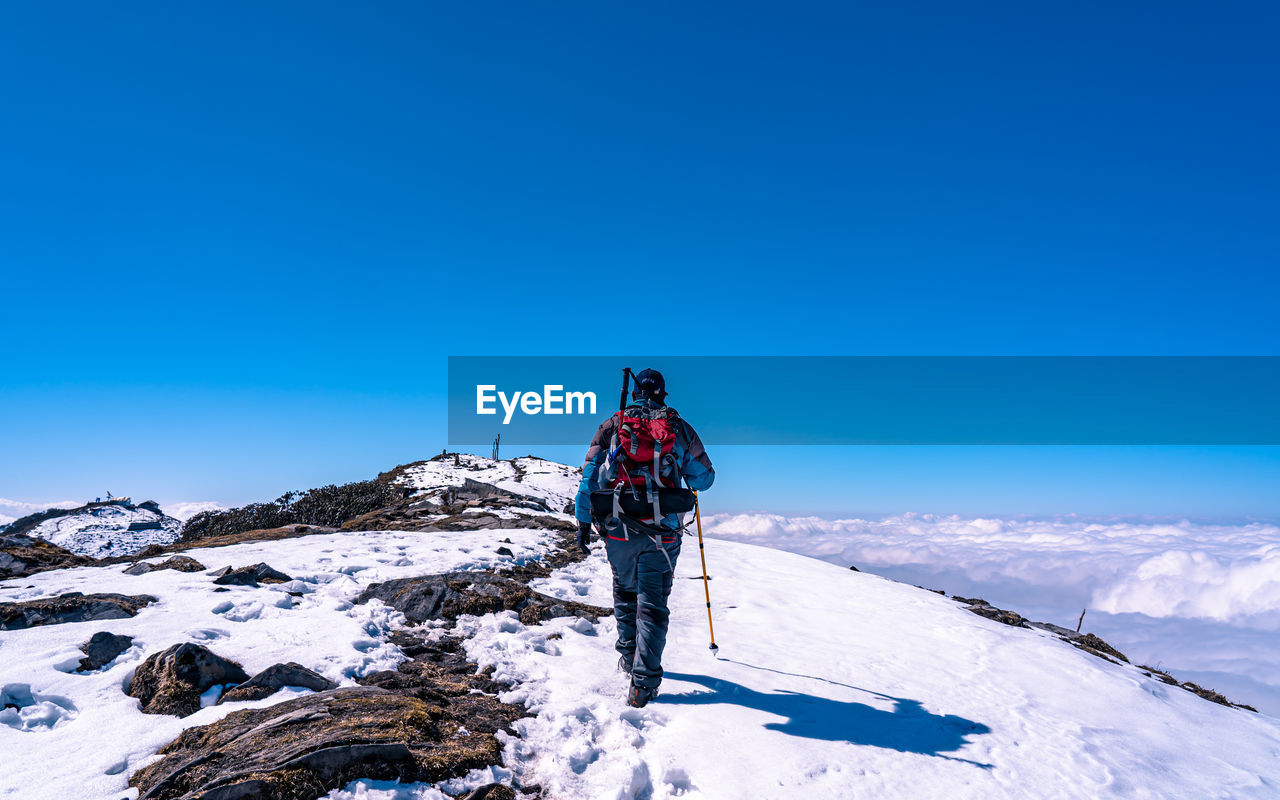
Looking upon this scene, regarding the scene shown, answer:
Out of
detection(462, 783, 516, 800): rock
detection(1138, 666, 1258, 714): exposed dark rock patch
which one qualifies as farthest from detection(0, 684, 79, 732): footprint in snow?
detection(1138, 666, 1258, 714): exposed dark rock patch

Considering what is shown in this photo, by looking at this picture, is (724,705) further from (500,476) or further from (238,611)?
(500,476)

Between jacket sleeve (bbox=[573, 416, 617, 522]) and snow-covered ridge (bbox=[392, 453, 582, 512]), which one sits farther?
snow-covered ridge (bbox=[392, 453, 582, 512])

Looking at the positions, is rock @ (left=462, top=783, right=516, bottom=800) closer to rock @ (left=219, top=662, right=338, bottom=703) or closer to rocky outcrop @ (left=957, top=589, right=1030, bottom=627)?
rock @ (left=219, top=662, right=338, bottom=703)

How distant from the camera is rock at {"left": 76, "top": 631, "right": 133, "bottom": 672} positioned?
18.6 feet

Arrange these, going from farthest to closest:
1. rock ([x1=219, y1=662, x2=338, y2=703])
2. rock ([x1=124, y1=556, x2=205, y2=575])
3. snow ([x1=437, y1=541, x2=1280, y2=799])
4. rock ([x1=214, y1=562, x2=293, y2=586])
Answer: rock ([x1=124, y1=556, x2=205, y2=575]) < rock ([x1=214, y1=562, x2=293, y2=586]) < rock ([x1=219, y1=662, x2=338, y2=703]) < snow ([x1=437, y1=541, x2=1280, y2=799])

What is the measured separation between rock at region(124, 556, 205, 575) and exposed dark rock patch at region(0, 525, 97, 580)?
2.17 metres

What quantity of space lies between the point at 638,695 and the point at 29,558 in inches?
545

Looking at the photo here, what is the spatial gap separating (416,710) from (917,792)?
430 cm

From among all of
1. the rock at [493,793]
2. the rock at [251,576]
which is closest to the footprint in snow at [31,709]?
the rock at [493,793]

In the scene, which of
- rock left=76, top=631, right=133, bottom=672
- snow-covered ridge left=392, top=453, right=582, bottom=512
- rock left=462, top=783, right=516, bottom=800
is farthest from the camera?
snow-covered ridge left=392, top=453, right=582, bottom=512

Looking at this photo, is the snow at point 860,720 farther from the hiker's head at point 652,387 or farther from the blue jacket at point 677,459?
the hiker's head at point 652,387

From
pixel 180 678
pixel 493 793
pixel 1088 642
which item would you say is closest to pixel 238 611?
pixel 180 678

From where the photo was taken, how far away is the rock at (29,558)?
10992 millimetres

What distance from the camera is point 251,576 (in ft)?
31.5
